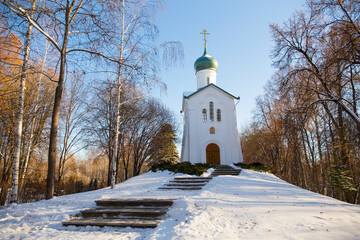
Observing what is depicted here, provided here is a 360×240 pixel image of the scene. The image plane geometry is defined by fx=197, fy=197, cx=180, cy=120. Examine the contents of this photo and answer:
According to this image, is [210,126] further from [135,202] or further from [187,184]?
[135,202]

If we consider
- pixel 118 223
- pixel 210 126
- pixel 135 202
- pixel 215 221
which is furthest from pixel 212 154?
pixel 118 223

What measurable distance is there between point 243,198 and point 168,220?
11.3ft

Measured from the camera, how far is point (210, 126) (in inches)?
758

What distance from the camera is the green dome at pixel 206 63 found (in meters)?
23.1

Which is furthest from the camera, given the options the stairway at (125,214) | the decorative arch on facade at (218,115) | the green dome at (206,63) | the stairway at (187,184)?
the green dome at (206,63)

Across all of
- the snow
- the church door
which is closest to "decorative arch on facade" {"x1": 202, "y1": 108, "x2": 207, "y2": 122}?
the church door

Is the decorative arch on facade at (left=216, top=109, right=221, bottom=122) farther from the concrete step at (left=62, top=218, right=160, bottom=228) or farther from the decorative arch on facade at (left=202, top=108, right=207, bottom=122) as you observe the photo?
the concrete step at (left=62, top=218, right=160, bottom=228)

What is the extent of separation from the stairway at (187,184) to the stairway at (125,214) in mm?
3470

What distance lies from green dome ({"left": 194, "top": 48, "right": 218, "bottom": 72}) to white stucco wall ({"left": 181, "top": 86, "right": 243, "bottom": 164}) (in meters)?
4.11

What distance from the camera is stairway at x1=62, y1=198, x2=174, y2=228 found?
15.3 ft

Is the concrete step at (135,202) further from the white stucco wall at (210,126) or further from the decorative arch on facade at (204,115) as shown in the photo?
the decorative arch on facade at (204,115)

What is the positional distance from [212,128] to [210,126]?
0.27 meters

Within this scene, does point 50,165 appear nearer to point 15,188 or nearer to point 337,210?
point 15,188

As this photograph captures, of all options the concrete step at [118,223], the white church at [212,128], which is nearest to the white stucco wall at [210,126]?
the white church at [212,128]
